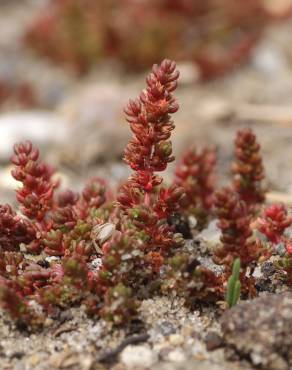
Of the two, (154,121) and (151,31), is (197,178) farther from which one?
(151,31)

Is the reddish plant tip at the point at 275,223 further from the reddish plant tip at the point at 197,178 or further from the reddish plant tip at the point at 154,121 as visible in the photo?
the reddish plant tip at the point at 154,121

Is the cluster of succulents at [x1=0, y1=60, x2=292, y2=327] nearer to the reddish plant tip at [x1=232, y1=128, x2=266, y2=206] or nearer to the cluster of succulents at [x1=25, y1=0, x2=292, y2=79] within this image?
the reddish plant tip at [x1=232, y1=128, x2=266, y2=206]

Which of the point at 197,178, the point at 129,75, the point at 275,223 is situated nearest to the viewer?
the point at 275,223

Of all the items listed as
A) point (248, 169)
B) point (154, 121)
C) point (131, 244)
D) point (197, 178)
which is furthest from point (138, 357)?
point (197, 178)

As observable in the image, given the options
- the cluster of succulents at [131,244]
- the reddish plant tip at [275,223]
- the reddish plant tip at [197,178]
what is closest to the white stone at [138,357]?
the cluster of succulents at [131,244]

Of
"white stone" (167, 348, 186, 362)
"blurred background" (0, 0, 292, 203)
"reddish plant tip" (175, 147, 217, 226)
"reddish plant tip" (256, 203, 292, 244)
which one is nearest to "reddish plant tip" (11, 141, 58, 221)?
"reddish plant tip" (175, 147, 217, 226)

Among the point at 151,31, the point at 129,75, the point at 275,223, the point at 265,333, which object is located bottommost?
the point at 265,333

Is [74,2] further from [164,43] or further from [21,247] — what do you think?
[21,247]
